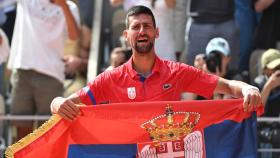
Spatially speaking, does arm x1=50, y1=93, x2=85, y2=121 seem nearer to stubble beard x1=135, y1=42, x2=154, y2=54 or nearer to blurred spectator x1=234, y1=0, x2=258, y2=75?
stubble beard x1=135, y1=42, x2=154, y2=54

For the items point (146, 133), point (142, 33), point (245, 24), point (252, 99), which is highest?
point (245, 24)

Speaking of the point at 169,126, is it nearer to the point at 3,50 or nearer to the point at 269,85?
the point at 269,85

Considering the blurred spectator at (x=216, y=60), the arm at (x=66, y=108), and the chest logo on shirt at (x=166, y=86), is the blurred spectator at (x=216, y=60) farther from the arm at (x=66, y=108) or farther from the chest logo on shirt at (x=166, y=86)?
the arm at (x=66, y=108)

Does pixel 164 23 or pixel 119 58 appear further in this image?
pixel 164 23

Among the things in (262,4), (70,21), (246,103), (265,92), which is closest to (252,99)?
(246,103)

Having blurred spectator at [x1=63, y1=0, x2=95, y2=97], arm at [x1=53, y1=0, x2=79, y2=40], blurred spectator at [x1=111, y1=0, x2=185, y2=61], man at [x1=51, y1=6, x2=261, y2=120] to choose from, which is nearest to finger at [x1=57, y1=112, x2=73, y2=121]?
man at [x1=51, y1=6, x2=261, y2=120]

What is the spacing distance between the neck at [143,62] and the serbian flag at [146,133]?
0.42 meters

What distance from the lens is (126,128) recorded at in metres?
6.40

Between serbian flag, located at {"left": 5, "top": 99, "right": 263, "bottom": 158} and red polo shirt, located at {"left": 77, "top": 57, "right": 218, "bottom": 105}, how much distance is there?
0.73ft

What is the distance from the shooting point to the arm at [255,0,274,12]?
996 cm

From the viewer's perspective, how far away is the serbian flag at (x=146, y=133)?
250 inches

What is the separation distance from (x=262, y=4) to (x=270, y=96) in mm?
1528

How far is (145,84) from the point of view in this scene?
6.59m

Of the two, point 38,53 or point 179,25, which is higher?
point 179,25
